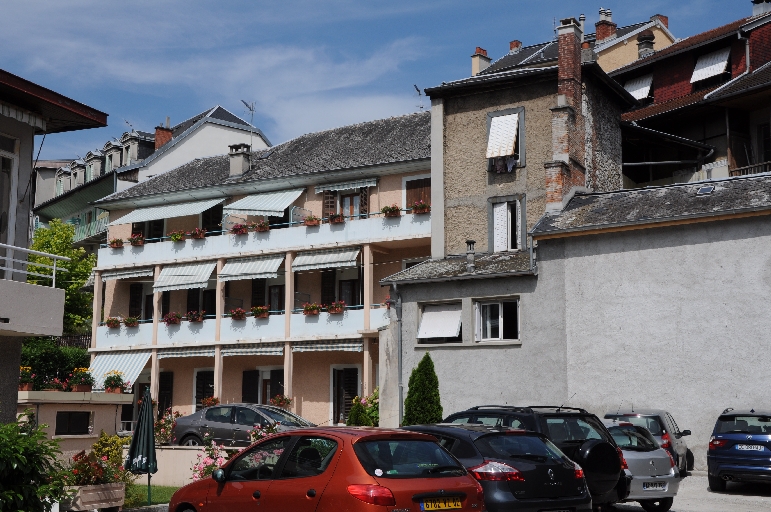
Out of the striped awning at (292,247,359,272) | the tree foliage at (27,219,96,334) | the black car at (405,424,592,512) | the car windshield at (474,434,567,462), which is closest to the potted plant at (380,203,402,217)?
the striped awning at (292,247,359,272)

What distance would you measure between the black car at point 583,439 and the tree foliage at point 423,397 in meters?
11.4

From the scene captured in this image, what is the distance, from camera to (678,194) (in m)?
25.5

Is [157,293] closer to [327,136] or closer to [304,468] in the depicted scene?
[327,136]

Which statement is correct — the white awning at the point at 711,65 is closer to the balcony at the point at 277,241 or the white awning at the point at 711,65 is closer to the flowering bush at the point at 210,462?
the balcony at the point at 277,241

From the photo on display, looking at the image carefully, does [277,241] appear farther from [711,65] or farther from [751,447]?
[751,447]

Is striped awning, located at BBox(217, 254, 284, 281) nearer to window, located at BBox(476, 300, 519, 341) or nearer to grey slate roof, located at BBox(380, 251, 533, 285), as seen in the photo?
grey slate roof, located at BBox(380, 251, 533, 285)

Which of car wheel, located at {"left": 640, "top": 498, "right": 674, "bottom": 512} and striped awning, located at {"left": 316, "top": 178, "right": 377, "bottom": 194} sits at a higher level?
striped awning, located at {"left": 316, "top": 178, "right": 377, "bottom": 194}

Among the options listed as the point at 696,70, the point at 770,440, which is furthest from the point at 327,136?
the point at 770,440

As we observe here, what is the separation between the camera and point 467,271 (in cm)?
2733

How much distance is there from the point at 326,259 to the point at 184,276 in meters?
7.00

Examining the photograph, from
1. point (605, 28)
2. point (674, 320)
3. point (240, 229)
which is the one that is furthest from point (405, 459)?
point (605, 28)

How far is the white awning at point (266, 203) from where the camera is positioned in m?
39.8

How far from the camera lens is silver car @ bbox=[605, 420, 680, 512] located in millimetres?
15789

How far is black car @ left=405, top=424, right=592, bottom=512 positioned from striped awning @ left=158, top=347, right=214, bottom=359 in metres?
28.3
